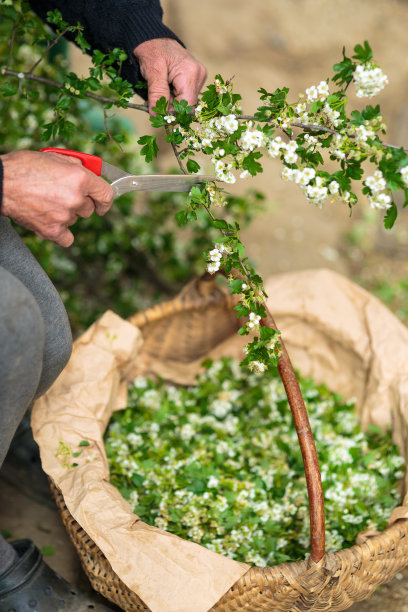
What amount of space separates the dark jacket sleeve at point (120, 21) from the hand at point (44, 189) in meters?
0.52

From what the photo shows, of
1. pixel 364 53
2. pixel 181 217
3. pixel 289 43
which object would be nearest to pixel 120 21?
pixel 181 217

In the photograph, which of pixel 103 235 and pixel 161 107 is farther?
pixel 103 235

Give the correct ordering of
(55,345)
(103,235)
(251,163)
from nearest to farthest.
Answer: (251,163) < (55,345) < (103,235)

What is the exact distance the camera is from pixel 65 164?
125cm

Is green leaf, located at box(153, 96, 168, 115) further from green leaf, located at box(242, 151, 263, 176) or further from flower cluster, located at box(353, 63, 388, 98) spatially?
flower cluster, located at box(353, 63, 388, 98)

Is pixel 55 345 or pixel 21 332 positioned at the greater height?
pixel 21 332

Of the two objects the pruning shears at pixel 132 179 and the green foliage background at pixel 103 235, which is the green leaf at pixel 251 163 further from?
the green foliage background at pixel 103 235

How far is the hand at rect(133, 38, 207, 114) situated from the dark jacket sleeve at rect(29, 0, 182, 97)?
0.03 metres

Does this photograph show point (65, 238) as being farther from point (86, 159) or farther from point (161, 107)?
point (161, 107)

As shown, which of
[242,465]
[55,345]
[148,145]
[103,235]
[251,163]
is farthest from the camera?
[103,235]

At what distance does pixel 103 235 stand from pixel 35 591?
1536mm

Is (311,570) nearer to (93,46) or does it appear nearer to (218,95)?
(218,95)

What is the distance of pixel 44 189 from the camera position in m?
1.22

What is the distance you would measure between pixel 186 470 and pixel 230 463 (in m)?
0.16
